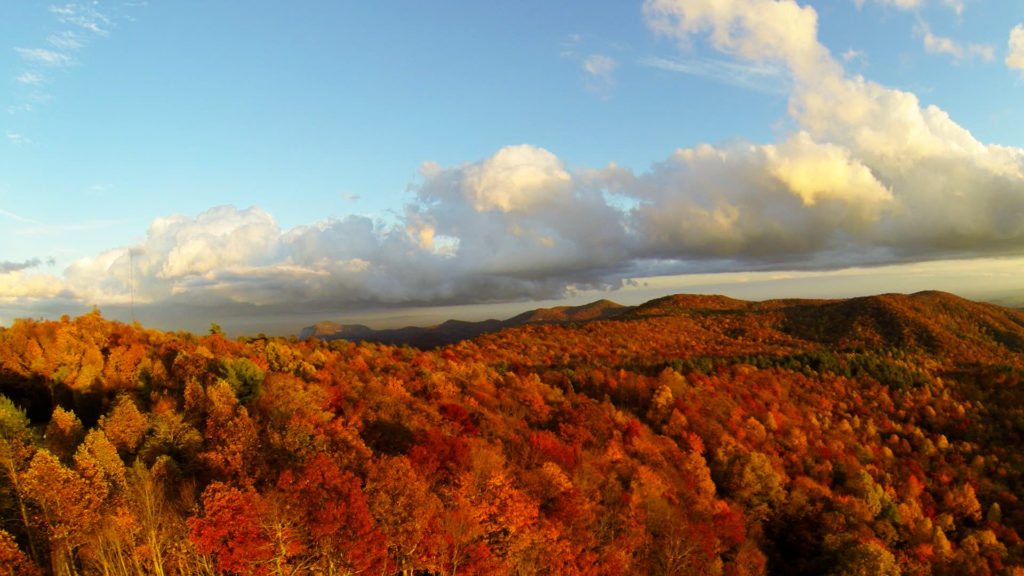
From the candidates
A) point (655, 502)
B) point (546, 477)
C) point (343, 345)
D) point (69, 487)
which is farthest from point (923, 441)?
point (69, 487)

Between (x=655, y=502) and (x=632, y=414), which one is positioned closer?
(x=655, y=502)

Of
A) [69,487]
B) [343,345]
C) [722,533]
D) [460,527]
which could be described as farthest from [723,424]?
[69,487]

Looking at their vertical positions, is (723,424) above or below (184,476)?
below

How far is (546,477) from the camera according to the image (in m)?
48.1

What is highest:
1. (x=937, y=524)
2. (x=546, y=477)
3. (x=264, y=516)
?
(x=264, y=516)

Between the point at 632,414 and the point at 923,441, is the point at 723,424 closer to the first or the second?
the point at 632,414

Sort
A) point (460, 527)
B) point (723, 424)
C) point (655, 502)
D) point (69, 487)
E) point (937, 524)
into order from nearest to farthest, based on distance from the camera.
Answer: point (69, 487) < point (460, 527) < point (655, 502) < point (937, 524) < point (723, 424)

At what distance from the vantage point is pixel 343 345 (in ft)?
363

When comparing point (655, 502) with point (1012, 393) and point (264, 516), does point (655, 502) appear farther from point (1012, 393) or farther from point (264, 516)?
point (1012, 393)

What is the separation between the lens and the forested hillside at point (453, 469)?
30438mm

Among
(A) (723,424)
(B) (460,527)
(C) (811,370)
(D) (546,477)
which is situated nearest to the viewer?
(B) (460,527)

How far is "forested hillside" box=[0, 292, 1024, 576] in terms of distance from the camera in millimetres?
30438

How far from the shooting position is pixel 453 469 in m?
43.3

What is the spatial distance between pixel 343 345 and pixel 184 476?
2944 inches
